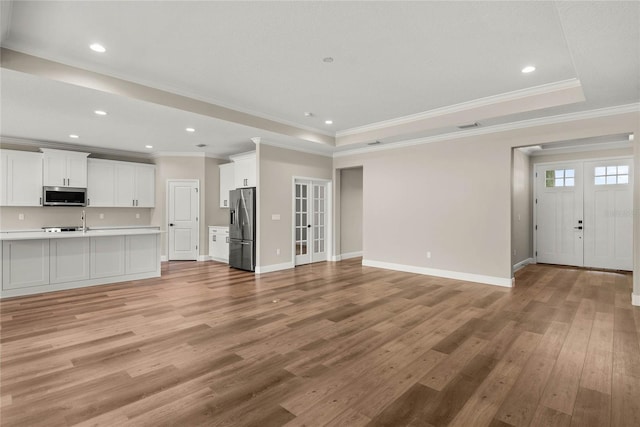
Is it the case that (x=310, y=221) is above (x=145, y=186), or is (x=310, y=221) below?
below

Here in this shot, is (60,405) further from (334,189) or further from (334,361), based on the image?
(334,189)

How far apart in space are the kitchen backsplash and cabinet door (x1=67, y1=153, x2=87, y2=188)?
68 cm

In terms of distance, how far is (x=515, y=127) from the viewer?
17.0 feet

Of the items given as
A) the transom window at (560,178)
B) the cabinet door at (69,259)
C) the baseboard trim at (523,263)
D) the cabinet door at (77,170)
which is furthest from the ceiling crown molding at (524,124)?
the cabinet door at (77,170)

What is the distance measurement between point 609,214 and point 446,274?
399 centimetres

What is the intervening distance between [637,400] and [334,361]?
7.03 ft

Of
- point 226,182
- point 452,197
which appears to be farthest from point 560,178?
point 226,182

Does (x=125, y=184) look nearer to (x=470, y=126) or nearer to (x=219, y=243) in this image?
(x=219, y=243)

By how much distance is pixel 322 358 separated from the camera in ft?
9.05

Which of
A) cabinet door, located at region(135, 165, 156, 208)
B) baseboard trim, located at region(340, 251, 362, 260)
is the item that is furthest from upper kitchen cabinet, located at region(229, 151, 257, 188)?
baseboard trim, located at region(340, 251, 362, 260)

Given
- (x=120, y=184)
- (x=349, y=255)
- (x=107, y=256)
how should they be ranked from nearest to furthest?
(x=107, y=256) < (x=120, y=184) < (x=349, y=255)

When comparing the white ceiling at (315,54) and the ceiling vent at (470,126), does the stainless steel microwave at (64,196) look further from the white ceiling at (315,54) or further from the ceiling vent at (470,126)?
the ceiling vent at (470,126)

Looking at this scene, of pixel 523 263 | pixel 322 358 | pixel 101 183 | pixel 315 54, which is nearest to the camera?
pixel 322 358

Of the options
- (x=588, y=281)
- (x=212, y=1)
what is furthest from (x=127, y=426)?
(x=588, y=281)
